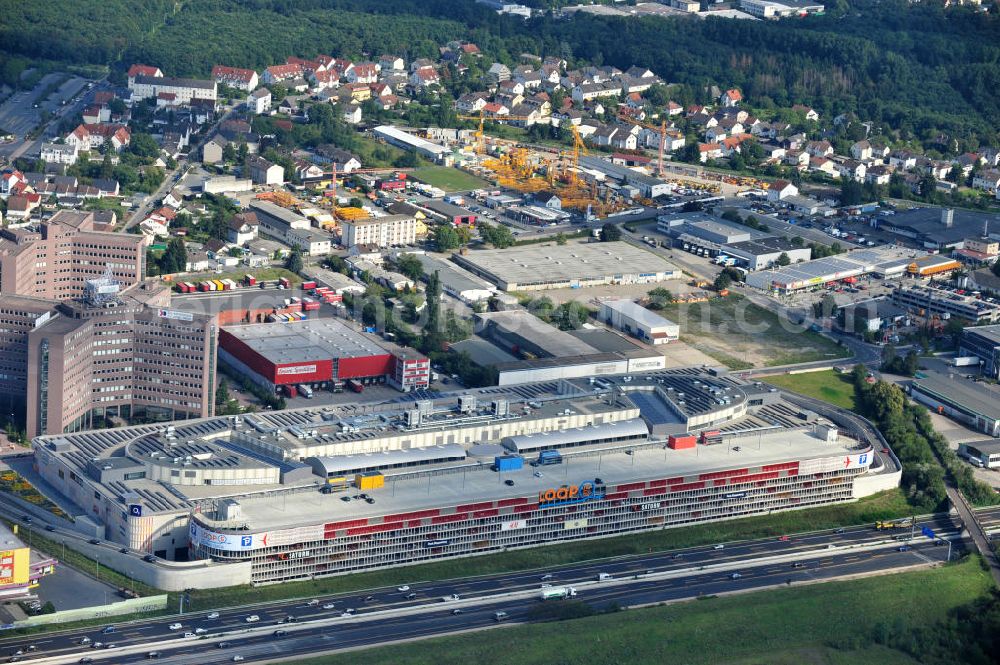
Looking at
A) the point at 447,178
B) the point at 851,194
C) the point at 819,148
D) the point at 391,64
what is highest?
the point at 391,64

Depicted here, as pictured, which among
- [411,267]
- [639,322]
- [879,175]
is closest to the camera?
[639,322]

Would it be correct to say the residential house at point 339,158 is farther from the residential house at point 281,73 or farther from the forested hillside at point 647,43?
the forested hillside at point 647,43

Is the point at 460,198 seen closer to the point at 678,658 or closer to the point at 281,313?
the point at 281,313

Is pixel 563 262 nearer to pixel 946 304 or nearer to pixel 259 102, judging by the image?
pixel 946 304

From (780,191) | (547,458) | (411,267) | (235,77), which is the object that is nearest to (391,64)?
(235,77)

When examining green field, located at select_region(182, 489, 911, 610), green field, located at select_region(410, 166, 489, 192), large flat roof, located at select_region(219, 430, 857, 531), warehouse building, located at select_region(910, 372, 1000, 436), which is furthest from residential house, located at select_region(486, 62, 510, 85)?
green field, located at select_region(182, 489, 911, 610)

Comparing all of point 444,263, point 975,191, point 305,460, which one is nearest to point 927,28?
point 975,191
